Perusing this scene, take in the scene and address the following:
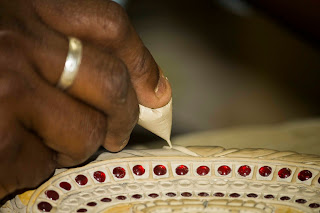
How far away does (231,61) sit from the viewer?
194 cm

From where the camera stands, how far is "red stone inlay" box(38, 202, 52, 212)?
57cm

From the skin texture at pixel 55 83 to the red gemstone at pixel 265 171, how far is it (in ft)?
0.63

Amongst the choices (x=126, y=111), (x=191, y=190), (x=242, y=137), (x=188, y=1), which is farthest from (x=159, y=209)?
(x=188, y=1)

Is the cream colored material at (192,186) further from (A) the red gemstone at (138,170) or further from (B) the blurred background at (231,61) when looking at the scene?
(B) the blurred background at (231,61)

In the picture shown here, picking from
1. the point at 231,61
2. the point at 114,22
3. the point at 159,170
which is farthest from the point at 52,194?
the point at 231,61

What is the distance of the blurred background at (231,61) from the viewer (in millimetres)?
1735

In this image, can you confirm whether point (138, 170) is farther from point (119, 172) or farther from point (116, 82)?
point (116, 82)

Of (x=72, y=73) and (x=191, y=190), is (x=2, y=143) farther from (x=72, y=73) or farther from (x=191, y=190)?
(x=191, y=190)

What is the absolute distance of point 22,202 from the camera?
1.87 ft

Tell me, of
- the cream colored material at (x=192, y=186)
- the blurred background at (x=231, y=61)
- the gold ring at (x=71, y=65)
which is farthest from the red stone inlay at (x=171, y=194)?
the blurred background at (x=231, y=61)

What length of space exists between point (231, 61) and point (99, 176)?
1440mm

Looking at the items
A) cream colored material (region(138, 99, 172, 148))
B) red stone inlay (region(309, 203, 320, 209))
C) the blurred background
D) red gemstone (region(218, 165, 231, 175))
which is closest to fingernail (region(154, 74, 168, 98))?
cream colored material (region(138, 99, 172, 148))

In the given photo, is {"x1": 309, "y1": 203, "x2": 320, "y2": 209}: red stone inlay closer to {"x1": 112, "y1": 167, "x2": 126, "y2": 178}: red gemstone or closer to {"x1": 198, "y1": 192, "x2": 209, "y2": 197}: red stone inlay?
{"x1": 198, "y1": 192, "x2": 209, "y2": 197}: red stone inlay

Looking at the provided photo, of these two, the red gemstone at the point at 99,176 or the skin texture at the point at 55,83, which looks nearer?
the skin texture at the point at 55,83
